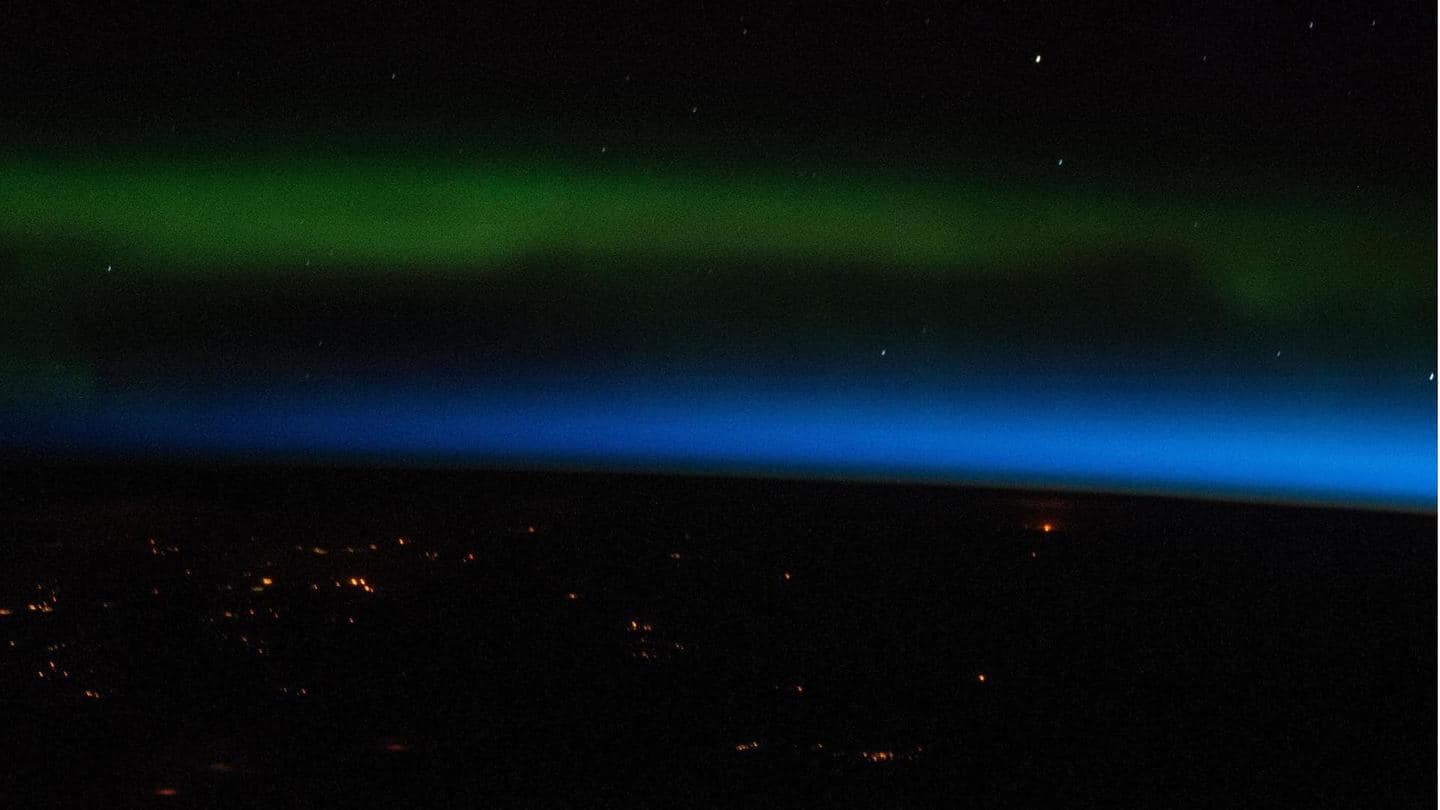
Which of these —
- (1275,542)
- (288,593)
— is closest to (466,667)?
(288,593)

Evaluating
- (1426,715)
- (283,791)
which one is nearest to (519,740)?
(283,791)

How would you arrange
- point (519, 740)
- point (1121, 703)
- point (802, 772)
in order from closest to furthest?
1. point (802, 772)
2. point (519, 740)
3. point (1121, 703)

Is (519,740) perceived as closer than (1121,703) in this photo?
Yes

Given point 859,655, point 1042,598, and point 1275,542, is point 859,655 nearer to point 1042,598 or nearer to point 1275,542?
point 1042,598

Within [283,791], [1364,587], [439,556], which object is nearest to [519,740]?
[283,791]

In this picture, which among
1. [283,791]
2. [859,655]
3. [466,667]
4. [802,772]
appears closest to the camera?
[283,791]

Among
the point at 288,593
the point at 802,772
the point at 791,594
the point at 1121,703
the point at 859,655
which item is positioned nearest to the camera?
the point at 802,772

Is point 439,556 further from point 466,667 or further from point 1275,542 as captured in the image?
point 1275,542

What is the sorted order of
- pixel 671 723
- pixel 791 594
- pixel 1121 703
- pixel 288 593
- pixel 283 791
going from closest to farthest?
pixel 283 791 < pixel 671 723 < pixel 1121 703 < pixel 288 593 < pixel 791 594

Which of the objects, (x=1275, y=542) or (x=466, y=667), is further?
(x=1275, y=542)
